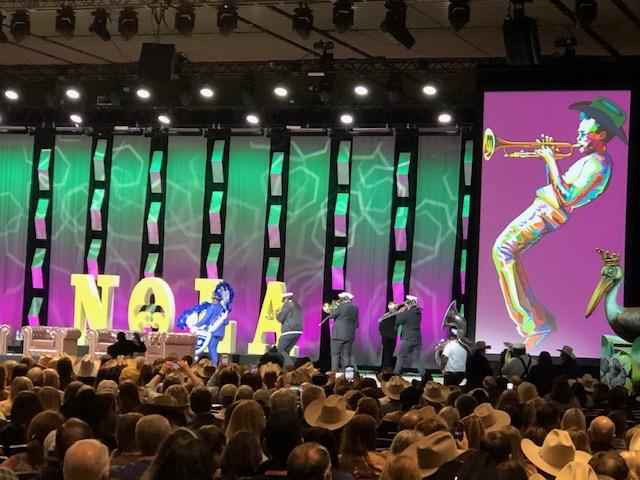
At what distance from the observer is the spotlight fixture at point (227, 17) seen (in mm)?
14094

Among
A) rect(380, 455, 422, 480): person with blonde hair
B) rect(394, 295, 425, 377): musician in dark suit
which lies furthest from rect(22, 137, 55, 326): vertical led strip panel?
rect(380, 455, 422, 480): person with blonde hair

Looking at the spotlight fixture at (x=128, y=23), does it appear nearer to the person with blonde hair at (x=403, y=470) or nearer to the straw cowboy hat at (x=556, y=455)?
the straw cowboy hat at (x=556, y=455)

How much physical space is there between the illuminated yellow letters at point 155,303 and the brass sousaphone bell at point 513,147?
6.42 m

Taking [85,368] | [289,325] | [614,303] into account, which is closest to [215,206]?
[289,325]

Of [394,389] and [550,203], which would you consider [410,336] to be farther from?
[394,389]

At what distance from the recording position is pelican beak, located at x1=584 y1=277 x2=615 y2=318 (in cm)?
1483

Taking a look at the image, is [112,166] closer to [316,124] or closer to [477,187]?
[316,124]

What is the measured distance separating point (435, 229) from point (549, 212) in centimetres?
384

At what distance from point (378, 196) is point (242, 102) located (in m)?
3.07

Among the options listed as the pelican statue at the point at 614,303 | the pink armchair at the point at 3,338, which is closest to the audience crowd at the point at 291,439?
the pelican statue at the point at 614,303

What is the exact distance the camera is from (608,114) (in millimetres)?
15797

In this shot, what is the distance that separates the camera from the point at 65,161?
21.5m

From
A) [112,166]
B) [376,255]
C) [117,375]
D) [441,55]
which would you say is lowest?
[117,375]

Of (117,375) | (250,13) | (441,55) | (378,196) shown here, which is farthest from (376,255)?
(117,375)
